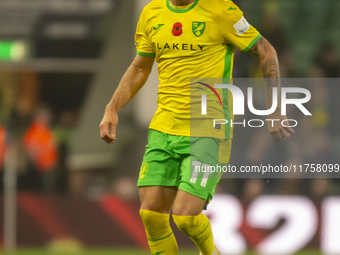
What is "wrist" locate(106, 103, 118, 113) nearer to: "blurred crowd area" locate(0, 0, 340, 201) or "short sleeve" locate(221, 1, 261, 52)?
"short sleeve" locate(221, 1, 261, 52)

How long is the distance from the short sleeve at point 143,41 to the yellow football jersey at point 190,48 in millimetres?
43

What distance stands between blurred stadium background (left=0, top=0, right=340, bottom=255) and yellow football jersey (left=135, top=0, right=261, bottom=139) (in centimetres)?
386

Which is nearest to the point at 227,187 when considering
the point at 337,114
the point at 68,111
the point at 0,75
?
the point at 337,114

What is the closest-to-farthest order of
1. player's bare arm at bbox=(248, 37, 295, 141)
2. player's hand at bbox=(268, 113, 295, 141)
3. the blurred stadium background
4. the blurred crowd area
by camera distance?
player's hand at bbox=(268, 113, 295, 141) → player's bare arm at bbox=(248, 37, 295, 141) → the blurred crowd area → the blurred stadium background

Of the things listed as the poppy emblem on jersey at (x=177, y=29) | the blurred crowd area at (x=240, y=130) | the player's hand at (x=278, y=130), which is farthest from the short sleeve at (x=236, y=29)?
the blurred crowd area at (x=240, y=130)

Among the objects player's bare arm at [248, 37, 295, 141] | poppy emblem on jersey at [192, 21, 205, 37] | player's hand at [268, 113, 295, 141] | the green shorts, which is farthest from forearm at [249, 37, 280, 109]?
the green shorts

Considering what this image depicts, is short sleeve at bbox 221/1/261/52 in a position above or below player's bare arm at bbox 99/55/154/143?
above

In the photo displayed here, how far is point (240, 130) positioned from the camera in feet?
31.8

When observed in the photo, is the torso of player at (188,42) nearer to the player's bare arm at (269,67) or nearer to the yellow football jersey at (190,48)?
the yellow football jersey at (190,48)

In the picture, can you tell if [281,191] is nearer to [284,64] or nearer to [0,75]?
[284,64]

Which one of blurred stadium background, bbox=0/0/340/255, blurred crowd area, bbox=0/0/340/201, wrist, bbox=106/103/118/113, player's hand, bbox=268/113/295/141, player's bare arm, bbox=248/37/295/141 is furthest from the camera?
blurred stadium background, bbox=0/0/340/255

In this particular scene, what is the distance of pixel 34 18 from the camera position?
40.5 feet

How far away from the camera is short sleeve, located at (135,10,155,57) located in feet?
19.0

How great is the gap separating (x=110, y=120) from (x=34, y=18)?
22.9 feet
